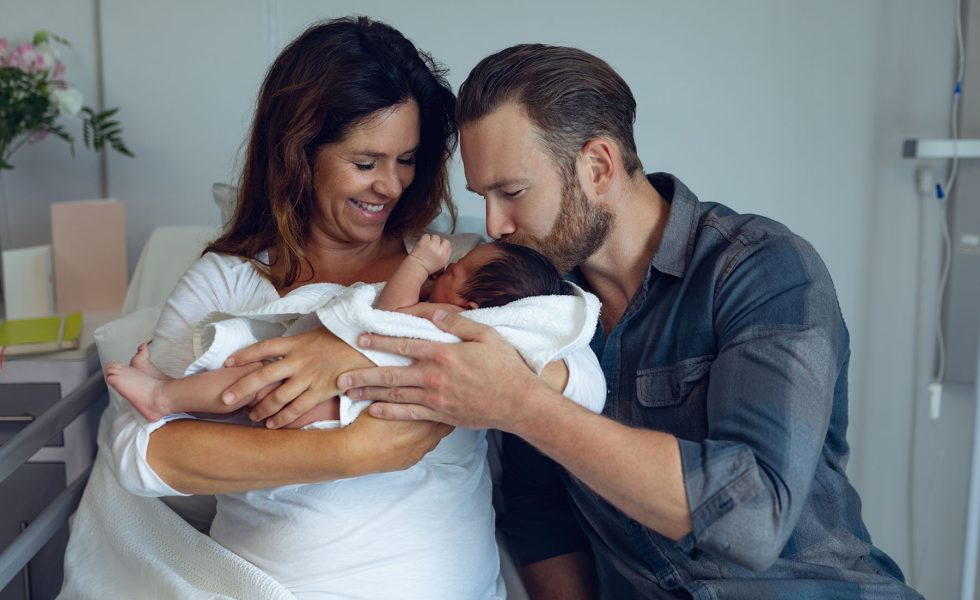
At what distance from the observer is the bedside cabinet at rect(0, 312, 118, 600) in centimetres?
207

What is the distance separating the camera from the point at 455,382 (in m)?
1.28

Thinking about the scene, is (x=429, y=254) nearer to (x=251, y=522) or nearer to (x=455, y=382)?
(x=455, y=382)

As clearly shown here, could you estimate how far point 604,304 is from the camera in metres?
1.68

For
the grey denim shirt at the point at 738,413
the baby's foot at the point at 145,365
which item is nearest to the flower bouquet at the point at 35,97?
the baby's foot at the point at 145,365

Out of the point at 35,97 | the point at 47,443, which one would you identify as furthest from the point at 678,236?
the point at 35,97

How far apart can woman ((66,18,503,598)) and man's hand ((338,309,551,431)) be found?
0.11 ft

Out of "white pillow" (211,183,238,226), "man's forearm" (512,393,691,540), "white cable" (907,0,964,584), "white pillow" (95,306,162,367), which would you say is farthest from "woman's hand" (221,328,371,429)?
"white cable" (907,0,964,584)

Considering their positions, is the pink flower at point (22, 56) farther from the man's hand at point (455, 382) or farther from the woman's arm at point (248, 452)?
the man's hand at point (455, 382)

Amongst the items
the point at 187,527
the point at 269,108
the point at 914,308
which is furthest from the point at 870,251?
the point at 187,527

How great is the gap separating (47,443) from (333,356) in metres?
1.10

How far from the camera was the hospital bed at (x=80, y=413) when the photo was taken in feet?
4.77

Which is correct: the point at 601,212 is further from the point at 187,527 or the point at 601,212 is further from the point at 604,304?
the point at 187,527

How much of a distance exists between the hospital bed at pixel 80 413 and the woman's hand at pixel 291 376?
41cm

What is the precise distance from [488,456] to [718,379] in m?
0.73
